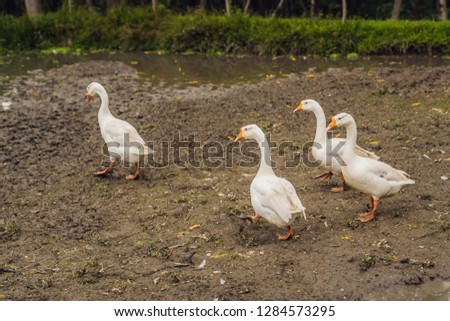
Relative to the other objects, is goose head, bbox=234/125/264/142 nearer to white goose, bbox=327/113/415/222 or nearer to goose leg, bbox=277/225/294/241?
white goose, bbox=327/113/415/222

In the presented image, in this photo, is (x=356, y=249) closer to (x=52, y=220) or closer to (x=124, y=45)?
(x=52, y=220)

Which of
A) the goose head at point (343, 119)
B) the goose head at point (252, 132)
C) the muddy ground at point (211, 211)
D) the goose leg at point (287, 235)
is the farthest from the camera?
the goose head at point (343, 119)

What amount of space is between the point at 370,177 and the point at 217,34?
1147 cm

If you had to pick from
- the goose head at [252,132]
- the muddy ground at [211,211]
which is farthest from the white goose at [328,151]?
the goose head at [252,132]

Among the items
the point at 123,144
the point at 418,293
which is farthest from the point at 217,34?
the point at 418,293

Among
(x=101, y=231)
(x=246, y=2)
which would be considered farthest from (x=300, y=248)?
(x=246, y=2)

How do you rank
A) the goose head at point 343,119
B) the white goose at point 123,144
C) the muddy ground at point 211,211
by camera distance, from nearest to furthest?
the muddy ground at point 211,211 → the goose head at point 343,119 → the white goose at point 123,144

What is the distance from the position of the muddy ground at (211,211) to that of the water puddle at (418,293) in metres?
0.06

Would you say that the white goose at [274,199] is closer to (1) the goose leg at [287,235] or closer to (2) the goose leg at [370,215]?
(1) the goose leg at [287,235]

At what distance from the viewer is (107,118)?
29.2 ft

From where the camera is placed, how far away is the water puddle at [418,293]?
541 centimetres

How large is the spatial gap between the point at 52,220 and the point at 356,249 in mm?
3411

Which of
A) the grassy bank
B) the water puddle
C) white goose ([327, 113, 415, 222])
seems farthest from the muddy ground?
A: the grassy bank

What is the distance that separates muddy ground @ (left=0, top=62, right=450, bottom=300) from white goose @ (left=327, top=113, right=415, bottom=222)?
0.27 m
